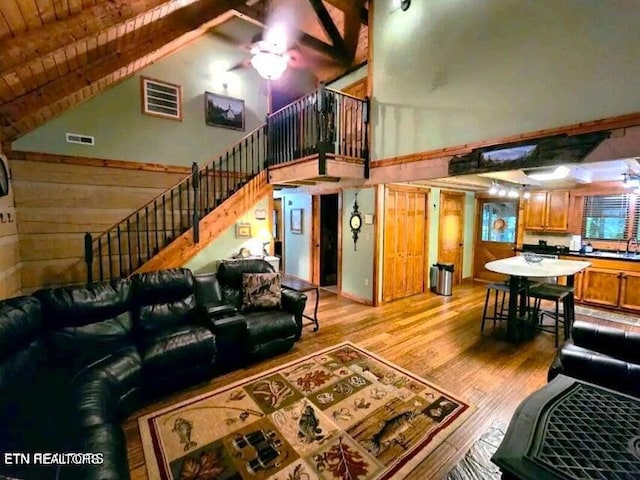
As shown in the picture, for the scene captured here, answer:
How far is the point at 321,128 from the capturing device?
14.4 feet

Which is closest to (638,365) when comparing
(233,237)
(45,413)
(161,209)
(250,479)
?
(250,479)

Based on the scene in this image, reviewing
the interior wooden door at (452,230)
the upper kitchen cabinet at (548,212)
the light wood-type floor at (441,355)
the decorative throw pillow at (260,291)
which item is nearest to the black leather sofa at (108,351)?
the decorative throw pillow at (260,291)

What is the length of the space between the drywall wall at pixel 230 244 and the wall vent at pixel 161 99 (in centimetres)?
225

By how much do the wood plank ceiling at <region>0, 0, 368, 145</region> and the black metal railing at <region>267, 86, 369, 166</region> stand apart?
182 cm

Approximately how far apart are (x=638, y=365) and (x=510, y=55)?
311cm

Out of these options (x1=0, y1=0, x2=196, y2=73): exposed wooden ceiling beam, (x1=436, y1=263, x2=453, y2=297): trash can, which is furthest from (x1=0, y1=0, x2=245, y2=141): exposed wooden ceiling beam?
(x1=436, y1=263, x2=453, y2=297): trash can

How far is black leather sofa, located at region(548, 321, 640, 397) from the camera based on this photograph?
7.27ft

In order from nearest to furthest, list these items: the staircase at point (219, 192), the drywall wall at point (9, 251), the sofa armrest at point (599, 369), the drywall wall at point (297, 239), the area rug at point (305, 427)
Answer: the area rug at point (305, 427) < the sofa armrest at point (599, 369) < the drywall wall at point (9, 251) < the staircase at point (219, 192) < the drywall wall at point (297, 239)

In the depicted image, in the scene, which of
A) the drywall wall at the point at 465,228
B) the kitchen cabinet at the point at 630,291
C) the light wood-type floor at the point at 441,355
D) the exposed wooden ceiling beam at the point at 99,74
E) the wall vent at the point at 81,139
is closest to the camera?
the light wood-type floor at the point at 441,355

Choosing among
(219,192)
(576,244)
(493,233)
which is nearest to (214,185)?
(219,192)

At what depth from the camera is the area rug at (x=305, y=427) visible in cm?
199

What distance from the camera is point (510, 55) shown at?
10.6ft

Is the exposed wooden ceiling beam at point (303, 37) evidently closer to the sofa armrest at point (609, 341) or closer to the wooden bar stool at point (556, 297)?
the wooden bar stool at point (556, 297)

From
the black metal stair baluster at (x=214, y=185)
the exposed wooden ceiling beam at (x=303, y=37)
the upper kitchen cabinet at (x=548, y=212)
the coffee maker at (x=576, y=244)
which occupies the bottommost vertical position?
the coffee maker at (x=576, y=244)
